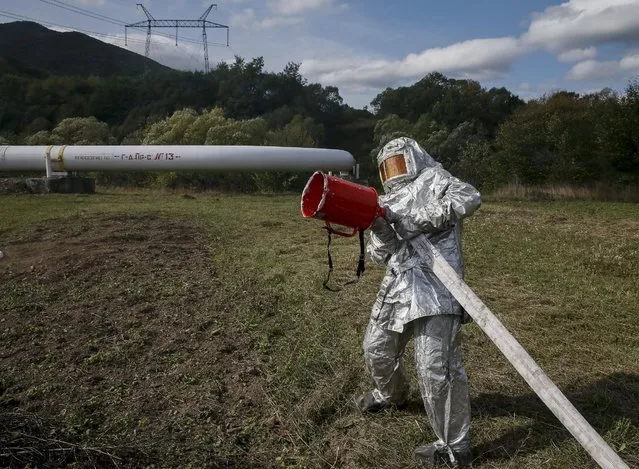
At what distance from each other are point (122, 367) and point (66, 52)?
84.3m

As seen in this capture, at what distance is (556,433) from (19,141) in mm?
33970

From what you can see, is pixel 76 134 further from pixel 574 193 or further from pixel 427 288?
pixel 427 288

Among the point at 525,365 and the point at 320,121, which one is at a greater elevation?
the point at 320,121

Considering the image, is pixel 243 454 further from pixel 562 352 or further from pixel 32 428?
pixel 562 352

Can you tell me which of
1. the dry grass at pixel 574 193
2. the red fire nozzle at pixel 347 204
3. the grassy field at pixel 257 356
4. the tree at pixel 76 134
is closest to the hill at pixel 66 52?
the tree at pixel 76 134

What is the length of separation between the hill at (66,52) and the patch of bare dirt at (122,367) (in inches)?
2731

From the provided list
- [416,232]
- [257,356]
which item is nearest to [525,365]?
[416,232]

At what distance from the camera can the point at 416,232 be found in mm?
2820

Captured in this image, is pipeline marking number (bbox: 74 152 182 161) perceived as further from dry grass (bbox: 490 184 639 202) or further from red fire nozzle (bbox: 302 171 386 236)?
red fire nozzle (bbox: 302 171 386 236)

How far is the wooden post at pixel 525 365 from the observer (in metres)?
2.11

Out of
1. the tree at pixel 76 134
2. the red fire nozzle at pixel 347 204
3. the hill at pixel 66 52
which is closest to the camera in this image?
the red fire nozzle at pixel 347 204

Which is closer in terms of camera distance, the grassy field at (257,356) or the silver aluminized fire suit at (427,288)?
the silver aluminized fire suit at (427,288)

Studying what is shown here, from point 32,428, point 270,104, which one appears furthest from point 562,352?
point 270,104

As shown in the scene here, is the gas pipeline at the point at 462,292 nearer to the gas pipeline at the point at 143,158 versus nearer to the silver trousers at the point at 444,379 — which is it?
the silver trousers at the point at 444,379
